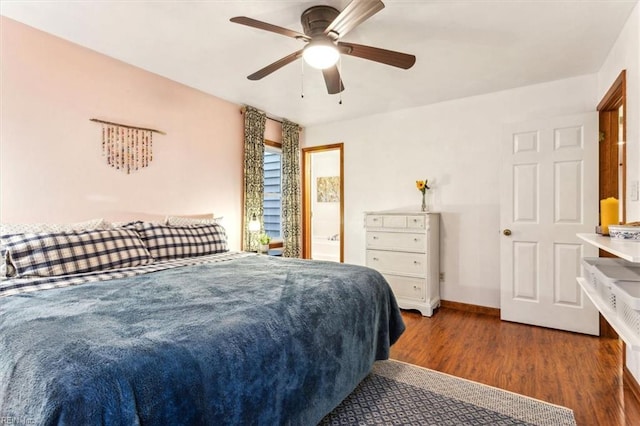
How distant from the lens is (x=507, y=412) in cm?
181

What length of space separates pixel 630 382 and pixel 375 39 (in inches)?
113

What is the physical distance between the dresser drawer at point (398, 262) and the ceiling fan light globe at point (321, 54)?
2.26 metres

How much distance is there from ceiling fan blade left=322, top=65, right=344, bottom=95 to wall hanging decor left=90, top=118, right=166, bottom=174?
176 cm

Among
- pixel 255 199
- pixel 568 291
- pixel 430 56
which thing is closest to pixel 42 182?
pixel 255 199

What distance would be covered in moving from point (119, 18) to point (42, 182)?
1.32 m

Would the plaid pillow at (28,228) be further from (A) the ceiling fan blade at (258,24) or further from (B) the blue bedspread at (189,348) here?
(A) the ceiling fan blade at (258,24)

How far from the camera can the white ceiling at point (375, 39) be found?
209cm

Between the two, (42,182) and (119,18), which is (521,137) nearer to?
(119,18)

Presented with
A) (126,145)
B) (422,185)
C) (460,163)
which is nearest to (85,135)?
(126,145)

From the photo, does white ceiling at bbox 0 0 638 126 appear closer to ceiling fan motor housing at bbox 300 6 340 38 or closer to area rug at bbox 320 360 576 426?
ceiling fan motor housing at bbox 300 6 340 38

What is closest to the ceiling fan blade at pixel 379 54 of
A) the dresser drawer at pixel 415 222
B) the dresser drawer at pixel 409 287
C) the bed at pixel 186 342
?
the bed at pixel 186 342

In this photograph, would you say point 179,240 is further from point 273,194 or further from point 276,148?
point 276,148

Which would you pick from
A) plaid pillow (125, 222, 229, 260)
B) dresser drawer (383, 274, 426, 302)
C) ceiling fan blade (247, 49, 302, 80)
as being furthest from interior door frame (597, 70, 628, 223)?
plaid pillow (125, 222, 229, 260)

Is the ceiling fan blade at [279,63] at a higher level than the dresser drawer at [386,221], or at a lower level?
higher
